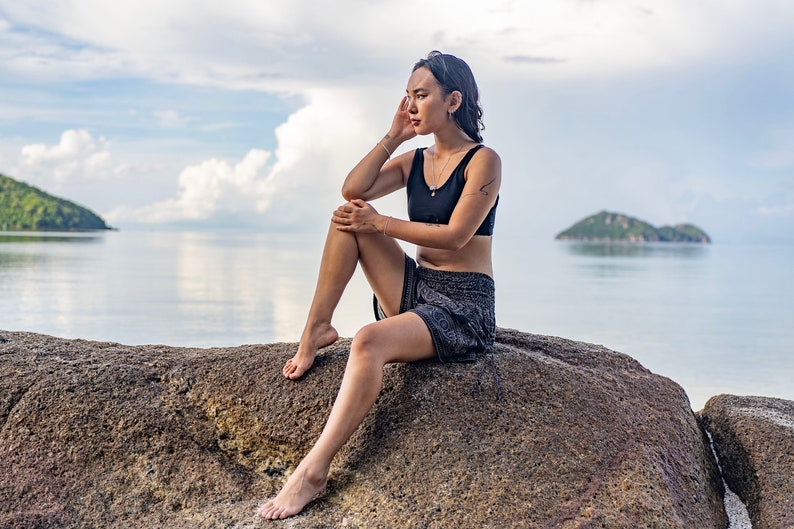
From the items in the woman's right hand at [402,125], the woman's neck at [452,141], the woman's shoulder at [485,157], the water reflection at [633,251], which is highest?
the woman's right hand at [402,125]

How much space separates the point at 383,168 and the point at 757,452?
2.65m

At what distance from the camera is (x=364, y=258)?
13.1ft

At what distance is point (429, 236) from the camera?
12.6ft

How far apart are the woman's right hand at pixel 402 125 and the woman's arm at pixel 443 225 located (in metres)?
0.51

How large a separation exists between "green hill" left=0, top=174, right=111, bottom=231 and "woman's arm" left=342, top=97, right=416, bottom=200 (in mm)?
57543

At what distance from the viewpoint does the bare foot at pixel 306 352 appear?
403 centimetres

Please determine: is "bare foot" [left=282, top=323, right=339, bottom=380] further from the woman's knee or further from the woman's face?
the woman's face

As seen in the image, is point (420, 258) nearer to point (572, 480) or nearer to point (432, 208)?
point (432, 208)

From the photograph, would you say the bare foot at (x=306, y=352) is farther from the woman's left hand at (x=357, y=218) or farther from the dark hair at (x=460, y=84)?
the dark hair at (x=460, y=84)

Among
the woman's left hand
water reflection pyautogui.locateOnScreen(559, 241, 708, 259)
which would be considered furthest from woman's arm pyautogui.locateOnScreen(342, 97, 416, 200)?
water reflection pyautogui.locateOnScreen(559, 241, 708, 259)

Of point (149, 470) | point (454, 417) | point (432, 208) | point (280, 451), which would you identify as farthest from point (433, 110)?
point (149, 470)

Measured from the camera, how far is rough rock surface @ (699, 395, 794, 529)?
4086 mm

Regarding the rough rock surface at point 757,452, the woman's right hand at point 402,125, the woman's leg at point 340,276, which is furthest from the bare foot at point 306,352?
the rough rock surface at point 757,452

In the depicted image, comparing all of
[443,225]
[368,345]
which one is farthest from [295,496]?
[443,225]
